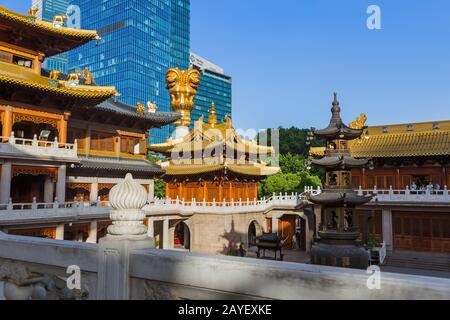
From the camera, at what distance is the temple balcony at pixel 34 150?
56.2ft

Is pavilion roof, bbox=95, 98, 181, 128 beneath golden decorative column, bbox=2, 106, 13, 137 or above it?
above

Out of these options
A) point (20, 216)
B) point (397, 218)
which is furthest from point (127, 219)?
point (397, 218)

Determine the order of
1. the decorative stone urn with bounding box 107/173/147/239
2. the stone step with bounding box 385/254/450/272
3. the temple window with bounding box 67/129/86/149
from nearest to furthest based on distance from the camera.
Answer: the decorative stone urn with bounding box 107/173/147/239 < the stone step with bounding box 385/254/450/272 < the temple window with bounding box 67/129/86/149

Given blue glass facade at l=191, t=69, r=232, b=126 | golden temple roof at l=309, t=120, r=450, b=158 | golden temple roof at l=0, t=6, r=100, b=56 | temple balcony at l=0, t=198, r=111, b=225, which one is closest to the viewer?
temple balcony at l=0, t=198, r=111, b=225

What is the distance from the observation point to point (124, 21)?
3610 inches

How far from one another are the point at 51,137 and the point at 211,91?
389 ft

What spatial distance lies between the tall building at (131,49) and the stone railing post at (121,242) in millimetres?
88113

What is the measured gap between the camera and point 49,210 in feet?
57.6

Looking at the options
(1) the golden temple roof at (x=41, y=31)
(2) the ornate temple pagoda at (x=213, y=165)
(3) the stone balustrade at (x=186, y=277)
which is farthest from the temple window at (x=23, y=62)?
(3) the stone balustrade at (x=186, y=277)

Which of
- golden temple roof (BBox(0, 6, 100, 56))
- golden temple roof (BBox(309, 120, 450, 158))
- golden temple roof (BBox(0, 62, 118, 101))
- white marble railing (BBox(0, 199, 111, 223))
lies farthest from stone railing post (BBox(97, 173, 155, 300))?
golden temple roof (BBox(309, 120, 450, 158))

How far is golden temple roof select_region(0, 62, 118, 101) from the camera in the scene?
17.5 meters

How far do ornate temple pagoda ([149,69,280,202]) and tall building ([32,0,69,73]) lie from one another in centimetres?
5491

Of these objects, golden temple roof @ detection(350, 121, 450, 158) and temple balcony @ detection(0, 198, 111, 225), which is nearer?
temple balcony @ detection(0, 198, 111, 225)

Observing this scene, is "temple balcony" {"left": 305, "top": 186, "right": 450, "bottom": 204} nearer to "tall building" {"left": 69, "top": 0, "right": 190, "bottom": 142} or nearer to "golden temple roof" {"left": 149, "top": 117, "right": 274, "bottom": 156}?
"golden temple roof" {"left": 149, "top": 117, "right": 274, "bottom": 156}
